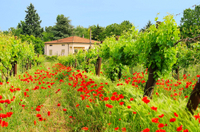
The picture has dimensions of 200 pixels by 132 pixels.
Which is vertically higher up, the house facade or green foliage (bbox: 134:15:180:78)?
the house facade

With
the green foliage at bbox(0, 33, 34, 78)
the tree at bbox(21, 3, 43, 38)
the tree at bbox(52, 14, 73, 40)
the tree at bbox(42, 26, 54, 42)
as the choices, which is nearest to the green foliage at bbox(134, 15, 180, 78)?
the green foliage at bbox(0, 33, 34, 78)

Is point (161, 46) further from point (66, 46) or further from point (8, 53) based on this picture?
point (66, 46)

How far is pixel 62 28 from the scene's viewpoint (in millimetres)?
43656

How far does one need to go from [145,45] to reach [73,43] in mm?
28703

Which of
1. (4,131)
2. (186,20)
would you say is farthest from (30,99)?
(186,20)

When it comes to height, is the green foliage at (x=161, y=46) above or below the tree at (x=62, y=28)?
below

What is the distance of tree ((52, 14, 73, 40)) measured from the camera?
143ft

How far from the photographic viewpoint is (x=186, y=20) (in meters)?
25.2

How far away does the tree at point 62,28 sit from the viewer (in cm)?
4344

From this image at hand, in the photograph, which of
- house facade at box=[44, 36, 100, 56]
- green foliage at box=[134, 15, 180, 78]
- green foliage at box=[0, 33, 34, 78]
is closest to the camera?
green foliage at box=[134, 15, 180, 78]

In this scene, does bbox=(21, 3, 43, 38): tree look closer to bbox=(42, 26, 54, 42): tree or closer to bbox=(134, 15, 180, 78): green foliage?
bbox=(42, 26, 54, 42): tree

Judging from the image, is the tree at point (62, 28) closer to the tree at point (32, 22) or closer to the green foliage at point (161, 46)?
the tree at point (32, 22)

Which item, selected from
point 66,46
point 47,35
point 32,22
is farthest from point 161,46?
point 47,35

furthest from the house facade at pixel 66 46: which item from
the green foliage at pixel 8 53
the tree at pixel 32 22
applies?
the green foliage at pixel 8 53
